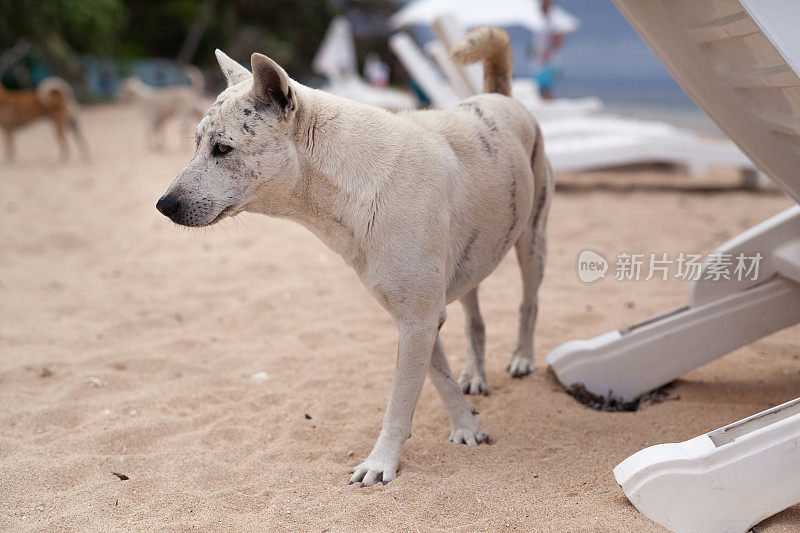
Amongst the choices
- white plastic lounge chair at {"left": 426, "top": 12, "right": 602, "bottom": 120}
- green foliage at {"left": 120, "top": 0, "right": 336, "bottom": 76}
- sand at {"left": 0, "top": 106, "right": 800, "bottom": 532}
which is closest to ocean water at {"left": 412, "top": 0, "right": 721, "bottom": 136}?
green foliage at {"left": 120, "top": 0, "right": 336, "bottom": 76}

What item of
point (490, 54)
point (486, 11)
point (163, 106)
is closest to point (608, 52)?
point (486, 11)

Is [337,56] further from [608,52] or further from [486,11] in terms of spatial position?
[608,52]

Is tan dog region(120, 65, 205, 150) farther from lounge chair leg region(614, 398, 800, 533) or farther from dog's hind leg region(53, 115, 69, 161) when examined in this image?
lounge chair leg region(614, 398, 800, 533)

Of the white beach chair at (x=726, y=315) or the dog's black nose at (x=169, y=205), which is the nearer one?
the white beach chair at (x=726, y=315)

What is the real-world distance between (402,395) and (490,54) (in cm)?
172

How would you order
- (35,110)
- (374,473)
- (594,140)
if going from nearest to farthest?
(374,473) → (594,140) → (35,110)

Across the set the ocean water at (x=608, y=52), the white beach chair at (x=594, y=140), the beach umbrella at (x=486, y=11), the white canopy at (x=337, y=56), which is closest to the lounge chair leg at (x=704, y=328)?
the white beach chair at (x=594, y=140)

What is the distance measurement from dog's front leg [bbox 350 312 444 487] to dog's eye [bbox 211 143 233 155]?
0.87 metres

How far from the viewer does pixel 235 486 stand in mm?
2594

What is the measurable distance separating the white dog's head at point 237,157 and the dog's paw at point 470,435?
1273 mm

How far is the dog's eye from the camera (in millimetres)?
2416

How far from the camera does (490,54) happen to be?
3.33m

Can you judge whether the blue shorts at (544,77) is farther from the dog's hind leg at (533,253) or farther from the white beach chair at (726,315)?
the white beach chair at (726,315)

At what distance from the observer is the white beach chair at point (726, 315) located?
208cm
